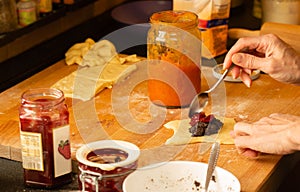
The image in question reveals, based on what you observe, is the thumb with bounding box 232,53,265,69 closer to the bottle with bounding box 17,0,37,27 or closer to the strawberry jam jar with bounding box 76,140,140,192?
the strawberry jam jar with bounding box 76,140,140,192

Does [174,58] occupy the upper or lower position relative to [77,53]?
upper

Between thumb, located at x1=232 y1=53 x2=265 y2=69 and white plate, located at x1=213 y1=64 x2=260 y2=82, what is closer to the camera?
thumb, located at x1=232 y1=53 x2=265 y2=69

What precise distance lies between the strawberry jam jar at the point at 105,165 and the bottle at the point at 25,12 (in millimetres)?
775

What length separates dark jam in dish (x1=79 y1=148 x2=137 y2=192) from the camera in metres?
1.41

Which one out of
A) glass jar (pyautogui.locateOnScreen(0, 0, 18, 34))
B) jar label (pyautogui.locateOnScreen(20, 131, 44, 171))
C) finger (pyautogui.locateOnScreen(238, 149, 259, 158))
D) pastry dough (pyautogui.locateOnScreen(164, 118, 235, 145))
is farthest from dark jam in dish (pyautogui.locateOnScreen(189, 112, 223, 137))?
glass jar (pyautogui.locateOnScreen(0, 0, 18, 34))

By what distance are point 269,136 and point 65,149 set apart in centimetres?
43

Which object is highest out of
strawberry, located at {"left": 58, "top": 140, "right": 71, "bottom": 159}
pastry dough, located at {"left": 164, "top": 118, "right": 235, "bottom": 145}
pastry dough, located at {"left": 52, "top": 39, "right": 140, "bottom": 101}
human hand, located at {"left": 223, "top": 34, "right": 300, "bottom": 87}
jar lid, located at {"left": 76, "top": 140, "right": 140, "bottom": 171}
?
human hand, located at {"left": 223, "top": 34, "right": 300, "bottom": 87}

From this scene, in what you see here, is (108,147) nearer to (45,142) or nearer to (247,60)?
(45,142)

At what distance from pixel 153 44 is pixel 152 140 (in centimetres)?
28

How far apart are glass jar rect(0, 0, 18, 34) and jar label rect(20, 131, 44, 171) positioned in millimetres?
651

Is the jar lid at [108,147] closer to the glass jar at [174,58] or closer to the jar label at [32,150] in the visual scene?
the jar label at [32,150]

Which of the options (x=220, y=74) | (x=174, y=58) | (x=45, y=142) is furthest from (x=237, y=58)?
(x=45, y=142)

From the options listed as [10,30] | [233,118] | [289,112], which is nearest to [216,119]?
[233,118]

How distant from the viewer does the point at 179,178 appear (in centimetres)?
148
